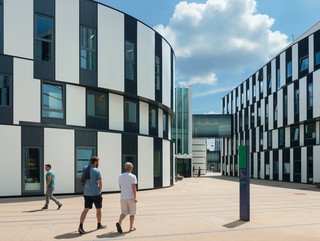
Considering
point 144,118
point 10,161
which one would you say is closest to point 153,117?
point 144,118

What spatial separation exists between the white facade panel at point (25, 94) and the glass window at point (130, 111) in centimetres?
570

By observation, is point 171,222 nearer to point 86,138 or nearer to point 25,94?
point 86,138

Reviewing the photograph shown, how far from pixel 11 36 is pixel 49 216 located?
9759 mm

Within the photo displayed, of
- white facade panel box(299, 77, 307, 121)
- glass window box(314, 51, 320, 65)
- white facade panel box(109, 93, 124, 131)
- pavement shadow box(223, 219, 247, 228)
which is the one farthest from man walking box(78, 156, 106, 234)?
white facade panel box(299, 77, 307, 121)

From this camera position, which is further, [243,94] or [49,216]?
[243,94]

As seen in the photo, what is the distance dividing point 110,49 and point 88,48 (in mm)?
1386

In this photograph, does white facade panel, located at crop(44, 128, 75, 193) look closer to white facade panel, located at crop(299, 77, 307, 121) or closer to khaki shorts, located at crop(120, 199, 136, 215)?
khaki shorts, located at crop(120, 199, 136, 215)

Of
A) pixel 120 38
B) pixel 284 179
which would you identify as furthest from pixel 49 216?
pixel 284 179

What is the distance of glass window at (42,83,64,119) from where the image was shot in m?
17.9

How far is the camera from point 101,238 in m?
8.18

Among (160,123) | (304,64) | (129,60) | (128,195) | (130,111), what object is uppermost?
(304,64)

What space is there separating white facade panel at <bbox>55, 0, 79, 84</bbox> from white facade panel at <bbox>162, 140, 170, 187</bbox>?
8.32 m

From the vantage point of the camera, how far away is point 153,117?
24.2 metres

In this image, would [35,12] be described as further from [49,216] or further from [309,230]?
[309,230]
